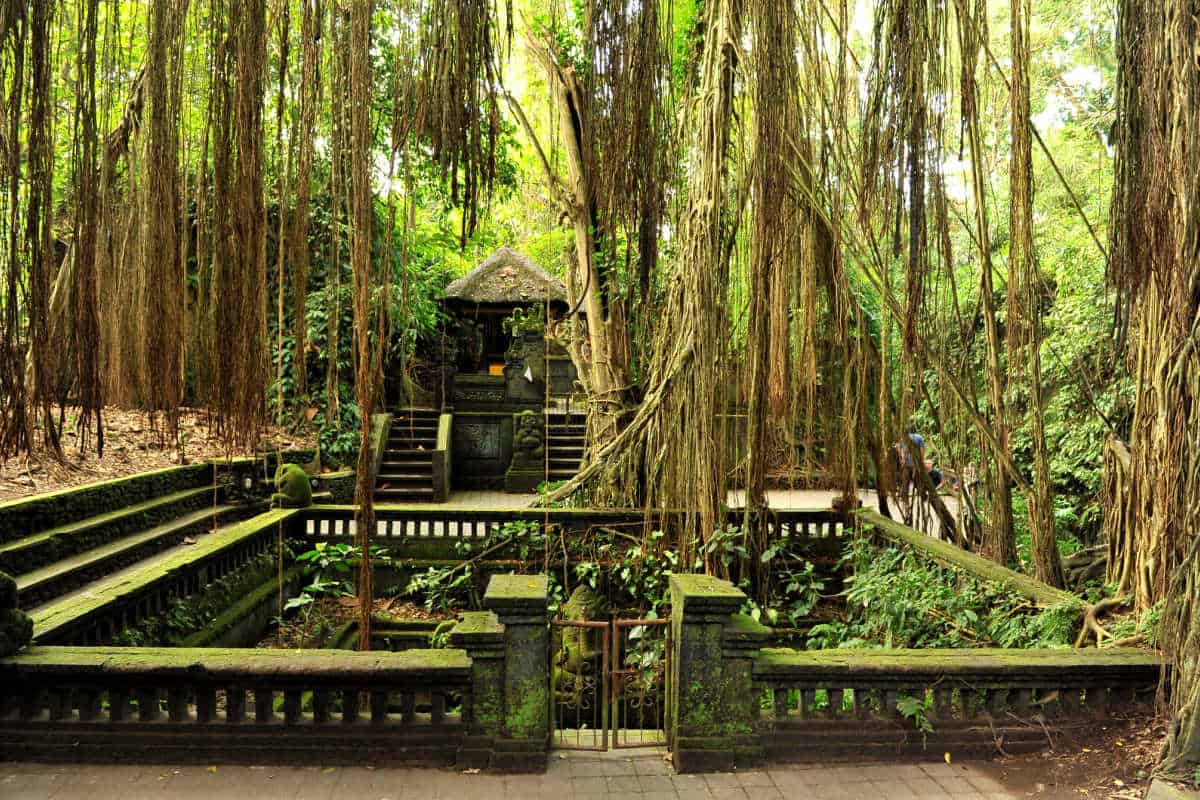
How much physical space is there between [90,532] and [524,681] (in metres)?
4.76

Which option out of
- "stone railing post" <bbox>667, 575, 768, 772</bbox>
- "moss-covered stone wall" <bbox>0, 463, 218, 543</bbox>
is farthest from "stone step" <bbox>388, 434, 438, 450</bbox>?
"stone railing post" <bbox>667, 575, 768, 772</bbox>

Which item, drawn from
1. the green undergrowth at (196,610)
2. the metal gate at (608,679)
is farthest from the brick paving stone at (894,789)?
the green undergrowth at (196,610)

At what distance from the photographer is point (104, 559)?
19.2ft

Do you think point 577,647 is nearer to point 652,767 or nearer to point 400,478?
point 652,767

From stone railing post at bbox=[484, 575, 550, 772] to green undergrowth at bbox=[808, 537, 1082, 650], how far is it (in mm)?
2521

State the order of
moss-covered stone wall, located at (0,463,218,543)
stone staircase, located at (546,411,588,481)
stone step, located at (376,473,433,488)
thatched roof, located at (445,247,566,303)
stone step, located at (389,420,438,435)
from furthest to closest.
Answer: thatched roof, located at (445,247,566,303)
stone step, located at (389,420,438,435)
stone staircase, located at (546,411,588,481)
stone step, located at (376,473,433,488)
moss-covered stone wall, located at (0,463,218,543)

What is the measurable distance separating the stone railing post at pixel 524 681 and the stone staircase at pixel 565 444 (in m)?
9.04

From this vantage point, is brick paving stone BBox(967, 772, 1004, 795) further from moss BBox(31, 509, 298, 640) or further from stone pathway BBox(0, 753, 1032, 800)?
moss BBox(31, 509, 298, 640)

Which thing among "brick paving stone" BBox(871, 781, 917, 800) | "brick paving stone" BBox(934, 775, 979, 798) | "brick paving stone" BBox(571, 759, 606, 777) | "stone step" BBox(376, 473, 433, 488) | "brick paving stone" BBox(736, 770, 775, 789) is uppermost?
"stone step" BBox(376, 473, 433, 488)

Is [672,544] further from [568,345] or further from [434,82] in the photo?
[434,82]

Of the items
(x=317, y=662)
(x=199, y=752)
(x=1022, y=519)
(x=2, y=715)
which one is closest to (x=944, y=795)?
(x=317, y=662)

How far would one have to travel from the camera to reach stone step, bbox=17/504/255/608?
16.6ft

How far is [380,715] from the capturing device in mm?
3311

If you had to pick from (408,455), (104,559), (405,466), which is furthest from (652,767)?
(408,455)
